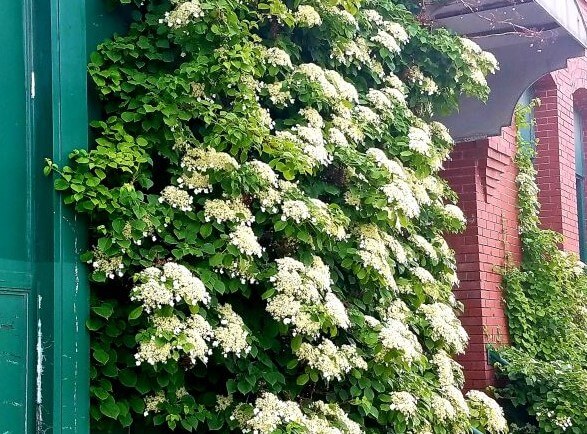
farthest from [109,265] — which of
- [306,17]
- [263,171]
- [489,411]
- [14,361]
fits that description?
[489,411]

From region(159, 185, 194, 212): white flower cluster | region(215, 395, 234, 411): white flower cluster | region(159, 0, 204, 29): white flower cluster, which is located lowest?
region(215, 395, 234, 411): white flower cluster

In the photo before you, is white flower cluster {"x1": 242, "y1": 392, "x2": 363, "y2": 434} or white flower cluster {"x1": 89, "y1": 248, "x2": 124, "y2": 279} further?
white flower cluster {"x1": 242, "y1": 392, "x2": 363, "y2": 434}

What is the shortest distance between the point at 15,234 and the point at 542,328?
5234mm

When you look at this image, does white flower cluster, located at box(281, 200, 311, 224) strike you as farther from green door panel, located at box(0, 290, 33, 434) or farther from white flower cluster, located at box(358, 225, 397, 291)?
green door panel, located at box(0, 290, 33, 434)

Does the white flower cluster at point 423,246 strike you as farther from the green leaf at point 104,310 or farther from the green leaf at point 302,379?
the green leaf at point 104,310

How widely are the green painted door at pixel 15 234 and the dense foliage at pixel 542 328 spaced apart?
4.27 meters

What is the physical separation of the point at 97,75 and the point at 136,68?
0.22 m

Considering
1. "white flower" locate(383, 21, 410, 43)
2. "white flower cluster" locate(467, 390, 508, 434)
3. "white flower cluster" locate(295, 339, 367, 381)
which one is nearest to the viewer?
"white flower cluster" locate(295, 339, 367, 381)

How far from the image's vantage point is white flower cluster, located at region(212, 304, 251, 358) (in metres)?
3.24

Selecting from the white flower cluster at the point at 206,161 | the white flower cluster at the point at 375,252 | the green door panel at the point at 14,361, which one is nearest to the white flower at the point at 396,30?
the white flower cluster at the point at 375,252

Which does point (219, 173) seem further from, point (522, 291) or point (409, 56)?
point (522, 291)

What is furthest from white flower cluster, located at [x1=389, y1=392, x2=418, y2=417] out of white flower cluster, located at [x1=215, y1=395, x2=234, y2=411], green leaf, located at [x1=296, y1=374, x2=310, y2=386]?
white flower cluster, located at [x1=215, y1=395, x2=234, y2=411]

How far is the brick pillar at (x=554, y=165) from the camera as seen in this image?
8320mm

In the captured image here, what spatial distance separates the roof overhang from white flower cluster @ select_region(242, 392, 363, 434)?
10.5 ft
